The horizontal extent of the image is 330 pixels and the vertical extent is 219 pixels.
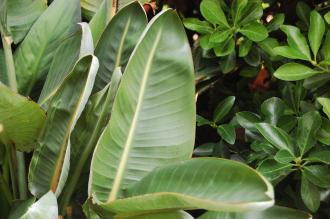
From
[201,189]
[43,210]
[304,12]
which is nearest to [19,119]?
[43,210]

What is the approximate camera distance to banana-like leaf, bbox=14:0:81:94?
903 mm

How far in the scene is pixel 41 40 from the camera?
910 mm

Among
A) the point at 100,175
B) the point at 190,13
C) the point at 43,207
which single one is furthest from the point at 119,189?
the point at 190,13

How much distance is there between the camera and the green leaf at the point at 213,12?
0.86 meters

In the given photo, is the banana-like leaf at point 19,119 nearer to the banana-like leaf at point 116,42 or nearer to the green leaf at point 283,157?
the banana-like leaf at point 116,42

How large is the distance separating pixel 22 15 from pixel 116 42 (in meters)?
0.22

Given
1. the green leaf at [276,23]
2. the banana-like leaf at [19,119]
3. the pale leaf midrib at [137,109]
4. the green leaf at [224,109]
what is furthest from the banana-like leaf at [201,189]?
the green leaf at [276,23]

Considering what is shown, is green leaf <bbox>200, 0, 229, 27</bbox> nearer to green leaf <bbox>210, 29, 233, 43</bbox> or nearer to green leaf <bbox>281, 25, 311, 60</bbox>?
green leaf <bbox>210, 29, 233, 43</bbox>

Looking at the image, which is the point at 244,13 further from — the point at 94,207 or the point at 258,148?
the point at 94,207

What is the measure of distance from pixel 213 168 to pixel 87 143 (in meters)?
0.26

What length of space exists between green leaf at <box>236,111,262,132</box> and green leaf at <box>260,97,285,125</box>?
20mm

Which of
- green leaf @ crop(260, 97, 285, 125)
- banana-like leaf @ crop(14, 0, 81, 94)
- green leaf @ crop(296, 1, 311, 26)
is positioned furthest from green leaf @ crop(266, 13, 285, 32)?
banana-like leaf @ crop(14, 0, 81, 94)

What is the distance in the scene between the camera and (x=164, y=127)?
71cm

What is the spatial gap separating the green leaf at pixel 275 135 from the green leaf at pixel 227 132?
98 mm
